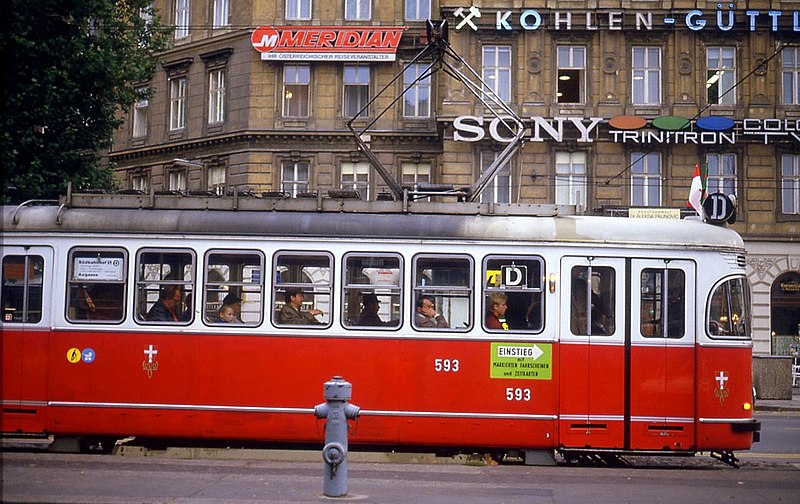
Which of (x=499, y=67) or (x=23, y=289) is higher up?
(x=499, y=67)

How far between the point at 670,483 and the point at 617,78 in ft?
86.4

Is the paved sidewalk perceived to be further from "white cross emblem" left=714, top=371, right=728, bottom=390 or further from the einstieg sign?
the einstieg sign

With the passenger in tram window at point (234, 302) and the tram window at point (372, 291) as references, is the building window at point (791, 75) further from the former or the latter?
the passenger in tram window at point (234, 302)

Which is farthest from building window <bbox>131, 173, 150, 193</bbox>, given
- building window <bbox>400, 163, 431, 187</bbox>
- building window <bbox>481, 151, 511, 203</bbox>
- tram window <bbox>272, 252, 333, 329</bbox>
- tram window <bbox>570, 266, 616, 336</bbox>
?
tram window <bbox>570, 266, 616, 336</bbox>

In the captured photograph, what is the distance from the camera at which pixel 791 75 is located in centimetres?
3569

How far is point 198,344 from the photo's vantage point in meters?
13.1

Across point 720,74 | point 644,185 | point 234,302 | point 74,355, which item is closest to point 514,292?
point 234,302

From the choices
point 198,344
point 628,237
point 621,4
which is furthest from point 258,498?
point 621,4

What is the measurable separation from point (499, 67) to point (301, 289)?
24.1m

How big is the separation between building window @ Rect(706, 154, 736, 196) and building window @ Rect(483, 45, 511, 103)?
24.3 feet

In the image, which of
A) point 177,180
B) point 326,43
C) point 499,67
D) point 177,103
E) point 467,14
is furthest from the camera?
point 177,103

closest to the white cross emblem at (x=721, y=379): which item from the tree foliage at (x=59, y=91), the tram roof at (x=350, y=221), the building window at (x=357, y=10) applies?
the tram roof at (x=350, y=221)

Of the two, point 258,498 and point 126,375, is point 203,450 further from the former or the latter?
point 258,498

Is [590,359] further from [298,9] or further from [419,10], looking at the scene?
[298,9]
